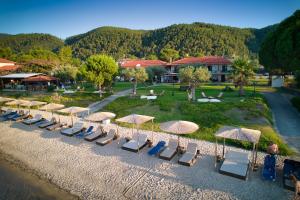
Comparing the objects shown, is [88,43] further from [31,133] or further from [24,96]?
[31,133]

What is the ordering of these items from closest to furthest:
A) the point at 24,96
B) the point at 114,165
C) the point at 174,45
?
the point at 114,165 < the point at 24,96 < the point at 174,45

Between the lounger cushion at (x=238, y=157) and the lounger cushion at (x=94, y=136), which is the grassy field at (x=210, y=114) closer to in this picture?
the lounger cushion at (x=238, y=157)

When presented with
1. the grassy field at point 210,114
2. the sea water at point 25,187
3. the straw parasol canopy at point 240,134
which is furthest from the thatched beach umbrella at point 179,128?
the sea water at point 25,187

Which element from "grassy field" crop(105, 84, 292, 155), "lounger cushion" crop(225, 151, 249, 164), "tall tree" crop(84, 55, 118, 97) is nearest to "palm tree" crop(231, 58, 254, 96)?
"grassy field" crop(105, 84, 292, 155)

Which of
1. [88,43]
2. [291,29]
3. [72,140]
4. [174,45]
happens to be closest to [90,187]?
[72,140]

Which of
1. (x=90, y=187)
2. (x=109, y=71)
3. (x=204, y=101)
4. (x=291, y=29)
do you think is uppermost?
(x=291, y=29)

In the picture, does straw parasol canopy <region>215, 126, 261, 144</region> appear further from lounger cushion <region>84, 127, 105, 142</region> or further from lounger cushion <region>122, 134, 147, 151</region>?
lounger cushion <region>84, 127, 105, 142</region>
